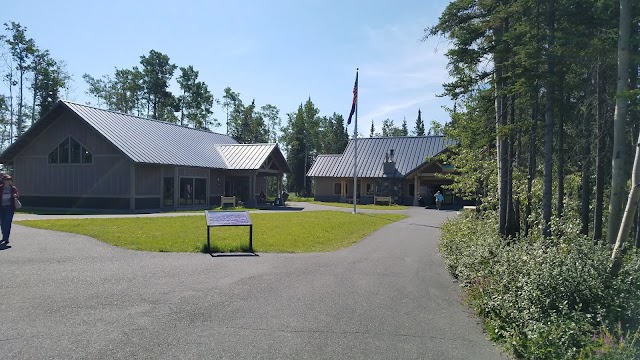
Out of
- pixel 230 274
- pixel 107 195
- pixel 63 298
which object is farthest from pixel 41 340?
pixel 107 195

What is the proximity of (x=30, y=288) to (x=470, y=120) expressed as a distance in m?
11.8

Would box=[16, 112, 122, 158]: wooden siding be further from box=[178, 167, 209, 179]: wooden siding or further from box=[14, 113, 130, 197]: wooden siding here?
box=[178, 167, 209, 179]: wooden siding

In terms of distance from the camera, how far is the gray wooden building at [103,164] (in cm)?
2830

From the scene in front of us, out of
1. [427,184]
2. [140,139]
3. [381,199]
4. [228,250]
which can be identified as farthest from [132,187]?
[427,184]

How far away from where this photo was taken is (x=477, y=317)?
7.12 meters

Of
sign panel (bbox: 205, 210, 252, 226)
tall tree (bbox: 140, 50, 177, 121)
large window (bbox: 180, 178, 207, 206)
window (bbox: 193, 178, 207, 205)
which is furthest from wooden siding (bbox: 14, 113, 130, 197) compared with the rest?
tall tree (bbox: 140, 50, 177, 121)

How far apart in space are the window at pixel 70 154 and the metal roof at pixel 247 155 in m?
10.4

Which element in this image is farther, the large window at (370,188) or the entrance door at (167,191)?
the large window at (370,188)

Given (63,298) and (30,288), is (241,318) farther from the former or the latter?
(30,288)

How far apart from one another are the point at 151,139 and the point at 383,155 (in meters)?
24.4

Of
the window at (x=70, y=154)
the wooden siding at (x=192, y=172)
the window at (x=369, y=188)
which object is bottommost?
the window at (x=369, y=188)

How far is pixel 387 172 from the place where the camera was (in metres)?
45.9

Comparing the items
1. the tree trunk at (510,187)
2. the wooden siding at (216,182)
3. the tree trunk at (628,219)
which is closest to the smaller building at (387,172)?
the wooden siding at (216,182)

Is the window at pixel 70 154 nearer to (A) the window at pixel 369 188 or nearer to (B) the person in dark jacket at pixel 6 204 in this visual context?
(B) the person in dark jacket at pixel 6 204
